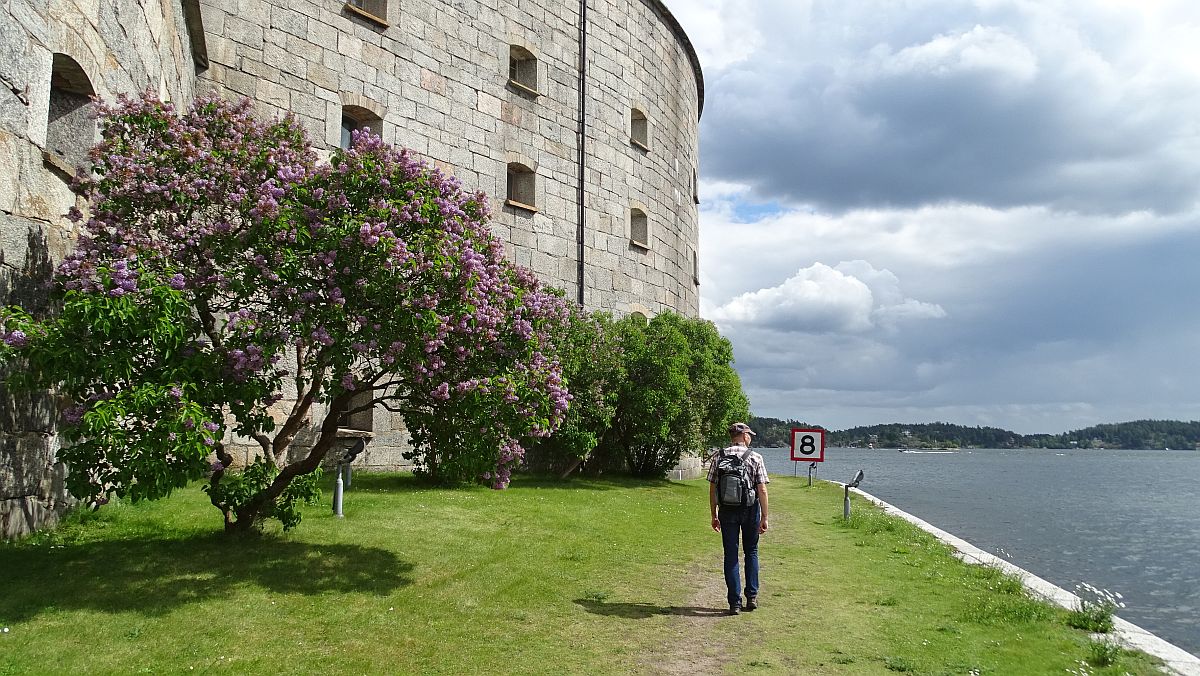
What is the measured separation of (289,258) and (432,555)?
12.7 feet

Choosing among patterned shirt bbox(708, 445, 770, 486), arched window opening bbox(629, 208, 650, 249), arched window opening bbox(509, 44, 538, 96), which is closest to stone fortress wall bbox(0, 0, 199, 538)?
patterned shirt bbox(708, 445, 770, 486)

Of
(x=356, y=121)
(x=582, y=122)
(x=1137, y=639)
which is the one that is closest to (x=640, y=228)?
(x=582, y=122)

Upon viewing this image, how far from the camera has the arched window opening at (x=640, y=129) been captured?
81.0 ft

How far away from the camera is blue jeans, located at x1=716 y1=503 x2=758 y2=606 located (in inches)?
290

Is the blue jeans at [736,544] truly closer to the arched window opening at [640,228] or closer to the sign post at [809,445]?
the sign post at [809,445]

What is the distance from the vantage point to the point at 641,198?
24.4 meters

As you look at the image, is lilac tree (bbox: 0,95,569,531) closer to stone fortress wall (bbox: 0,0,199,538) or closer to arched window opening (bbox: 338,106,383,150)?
stone fortress wall (bbox: 0,0,199,538)

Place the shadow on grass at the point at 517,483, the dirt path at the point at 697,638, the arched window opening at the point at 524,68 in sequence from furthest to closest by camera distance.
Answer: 1. the arched window opening at the point at 524,68
2. the shadow on grass at the point at 517,483
3. the dirt path at the point at 697,638

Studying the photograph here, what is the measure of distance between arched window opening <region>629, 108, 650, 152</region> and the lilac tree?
16834 mm

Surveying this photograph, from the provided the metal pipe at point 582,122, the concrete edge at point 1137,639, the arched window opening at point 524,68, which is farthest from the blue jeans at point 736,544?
the arched window opening at point 524,68

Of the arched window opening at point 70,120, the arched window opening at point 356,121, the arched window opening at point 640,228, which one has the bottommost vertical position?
the arched window opening at point 70,120

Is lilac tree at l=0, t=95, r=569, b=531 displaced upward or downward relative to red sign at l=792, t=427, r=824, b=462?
upward

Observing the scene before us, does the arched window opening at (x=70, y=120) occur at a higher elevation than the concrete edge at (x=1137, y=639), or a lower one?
higher

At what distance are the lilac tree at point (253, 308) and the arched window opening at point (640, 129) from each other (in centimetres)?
1683
